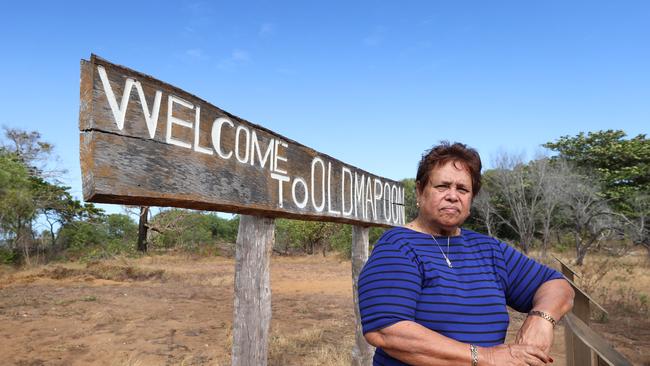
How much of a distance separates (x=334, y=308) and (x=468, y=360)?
7704 mm

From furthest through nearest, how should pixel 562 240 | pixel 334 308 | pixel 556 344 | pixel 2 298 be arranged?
pixel 562 240 → pixel 2 298 → pixel 334 308 → pixel 556 344

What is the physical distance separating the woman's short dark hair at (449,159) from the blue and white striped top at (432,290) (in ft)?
0.88

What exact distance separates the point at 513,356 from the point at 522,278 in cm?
44

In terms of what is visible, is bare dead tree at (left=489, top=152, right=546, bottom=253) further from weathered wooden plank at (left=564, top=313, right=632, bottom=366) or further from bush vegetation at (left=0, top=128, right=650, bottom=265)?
weathered wooden plank at (left=564, top=313, right=632, bottom=366)

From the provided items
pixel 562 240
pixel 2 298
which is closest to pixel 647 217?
pixel 562 240

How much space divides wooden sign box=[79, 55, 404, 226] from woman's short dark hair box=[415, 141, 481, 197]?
0.99 meters

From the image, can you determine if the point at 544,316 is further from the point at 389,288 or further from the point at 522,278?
the point at 389,288

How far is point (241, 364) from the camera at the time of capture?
2.53 m

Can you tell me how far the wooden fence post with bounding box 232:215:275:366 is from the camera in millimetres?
2531

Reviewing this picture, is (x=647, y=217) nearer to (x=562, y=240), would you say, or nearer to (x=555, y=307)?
(x=562, y=240)

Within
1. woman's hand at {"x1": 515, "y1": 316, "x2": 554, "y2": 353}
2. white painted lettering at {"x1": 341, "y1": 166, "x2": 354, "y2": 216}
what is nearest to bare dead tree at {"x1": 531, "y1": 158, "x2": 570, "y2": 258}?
white painted lettering at {"x1": 341, "y1": 166, "x2": 354, "y2": 216}

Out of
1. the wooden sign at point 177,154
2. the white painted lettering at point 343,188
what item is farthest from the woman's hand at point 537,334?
the white painted lettering at point 343,188

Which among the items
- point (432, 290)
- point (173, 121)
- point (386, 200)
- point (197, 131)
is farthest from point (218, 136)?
point (386, 200)

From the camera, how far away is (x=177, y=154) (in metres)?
1.92
